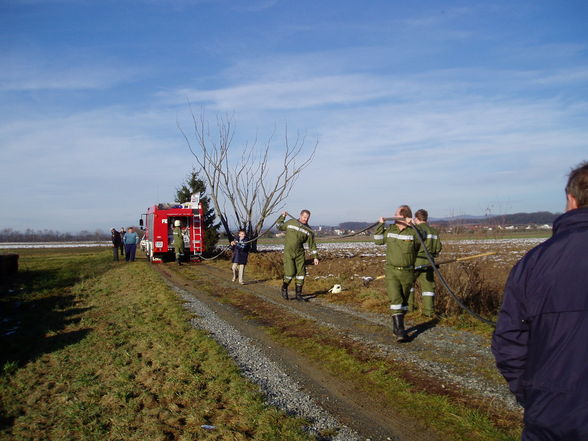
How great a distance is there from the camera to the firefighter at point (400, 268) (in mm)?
7723

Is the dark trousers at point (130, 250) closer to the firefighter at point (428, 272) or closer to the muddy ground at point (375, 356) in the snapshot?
the muddy ground at point (375, 356)

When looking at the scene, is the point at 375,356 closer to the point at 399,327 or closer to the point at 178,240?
the point at 399,327

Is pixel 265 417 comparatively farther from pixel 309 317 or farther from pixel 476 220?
pixel 476 220

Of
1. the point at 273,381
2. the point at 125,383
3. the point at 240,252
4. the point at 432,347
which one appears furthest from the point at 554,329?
the point at 240,252

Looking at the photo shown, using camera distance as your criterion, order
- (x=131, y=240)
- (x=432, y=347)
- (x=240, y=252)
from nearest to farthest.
→ (x=432, y=347), (x=240, y=252), (x=131, y=240)

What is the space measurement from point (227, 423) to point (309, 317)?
5.35 meters

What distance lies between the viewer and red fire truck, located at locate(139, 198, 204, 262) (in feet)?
86.9

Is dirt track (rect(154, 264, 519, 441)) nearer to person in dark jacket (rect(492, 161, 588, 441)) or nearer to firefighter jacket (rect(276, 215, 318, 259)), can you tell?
firefighter jacket (rect(276, 215, 318, 259))

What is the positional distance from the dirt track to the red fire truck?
51.6ft

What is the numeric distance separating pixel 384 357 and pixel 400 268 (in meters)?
1.46

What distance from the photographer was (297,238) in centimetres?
1197

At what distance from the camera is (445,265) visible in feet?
35.7

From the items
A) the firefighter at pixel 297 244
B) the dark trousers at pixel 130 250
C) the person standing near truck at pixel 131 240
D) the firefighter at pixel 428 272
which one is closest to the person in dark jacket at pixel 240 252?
the firefighter at pixel 297 244

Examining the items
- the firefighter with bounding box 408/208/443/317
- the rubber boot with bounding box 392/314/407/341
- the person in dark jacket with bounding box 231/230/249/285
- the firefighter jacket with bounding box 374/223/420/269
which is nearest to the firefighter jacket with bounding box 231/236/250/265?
the person in dark jacket with bounding box 231/230/249/285
